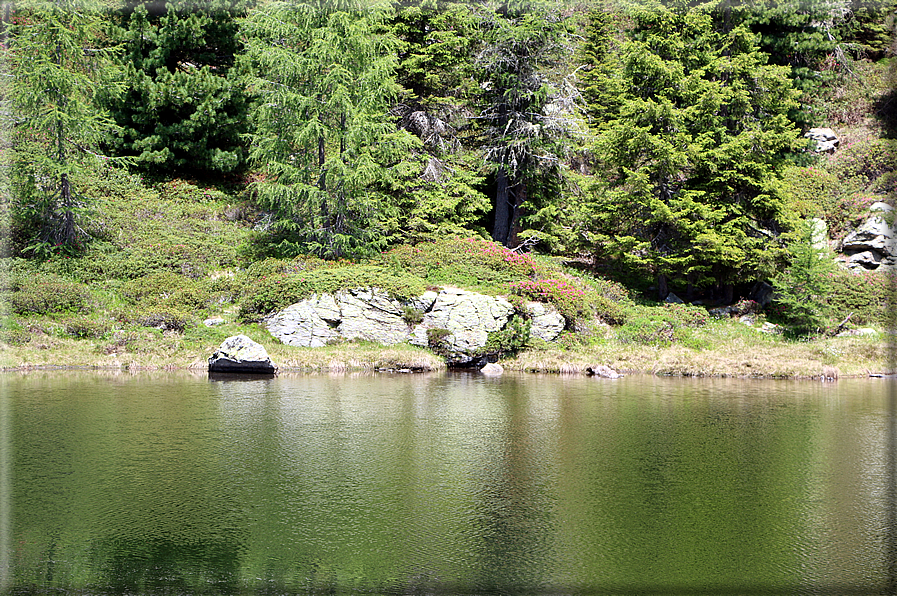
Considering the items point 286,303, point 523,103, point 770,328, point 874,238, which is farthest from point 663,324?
point 286,303

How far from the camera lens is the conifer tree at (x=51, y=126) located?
2577 cm

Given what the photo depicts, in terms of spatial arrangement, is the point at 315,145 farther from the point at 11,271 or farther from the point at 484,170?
the point at 11,271

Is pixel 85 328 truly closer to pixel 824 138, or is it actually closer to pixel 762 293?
pixel 762 293

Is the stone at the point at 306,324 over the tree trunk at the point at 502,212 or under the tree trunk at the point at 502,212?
under

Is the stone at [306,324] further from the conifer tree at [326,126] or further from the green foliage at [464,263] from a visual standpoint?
the conifer tree at [326,126]

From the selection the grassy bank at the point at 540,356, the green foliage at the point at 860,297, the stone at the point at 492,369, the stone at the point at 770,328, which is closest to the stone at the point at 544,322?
the grassy bank at the point at 540,356

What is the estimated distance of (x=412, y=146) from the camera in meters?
31.1

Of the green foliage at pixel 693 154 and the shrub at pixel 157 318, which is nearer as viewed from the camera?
the shrub at pixel 157 318

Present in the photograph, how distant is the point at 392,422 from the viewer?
15945 mm

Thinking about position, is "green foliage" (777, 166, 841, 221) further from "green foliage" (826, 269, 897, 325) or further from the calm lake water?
the calm lake water

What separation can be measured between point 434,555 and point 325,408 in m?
8.73

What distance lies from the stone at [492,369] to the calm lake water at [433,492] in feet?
13.8

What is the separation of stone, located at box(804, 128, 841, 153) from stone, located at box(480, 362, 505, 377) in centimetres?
2665

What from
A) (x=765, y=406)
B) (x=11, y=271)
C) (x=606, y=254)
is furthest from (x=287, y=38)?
(x=765, y=406)
